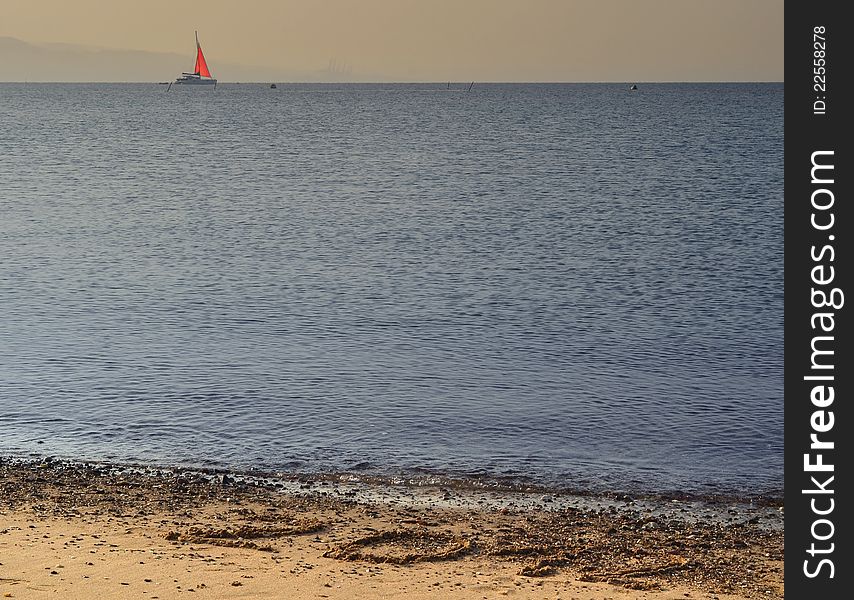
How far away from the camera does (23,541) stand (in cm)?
1305

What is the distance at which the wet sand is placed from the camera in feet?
39.4

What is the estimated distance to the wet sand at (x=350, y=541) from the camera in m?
12.0

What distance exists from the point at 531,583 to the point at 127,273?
2929 cm

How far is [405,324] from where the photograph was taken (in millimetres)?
29766

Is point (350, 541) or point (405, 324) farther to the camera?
point (405, 324)

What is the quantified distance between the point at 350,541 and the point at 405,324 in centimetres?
1612

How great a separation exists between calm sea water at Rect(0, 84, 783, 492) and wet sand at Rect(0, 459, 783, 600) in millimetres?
1531

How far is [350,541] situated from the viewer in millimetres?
13820

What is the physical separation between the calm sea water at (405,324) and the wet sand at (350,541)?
153 cm

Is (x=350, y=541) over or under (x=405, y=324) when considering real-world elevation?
under

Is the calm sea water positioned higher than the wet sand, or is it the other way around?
the calm sea water
